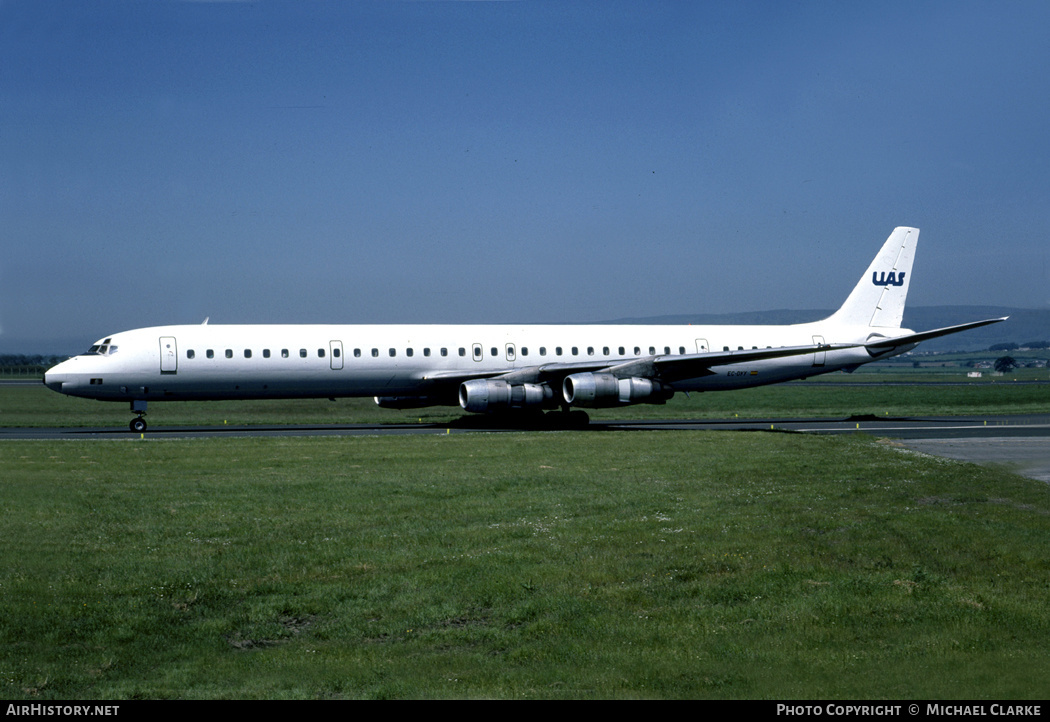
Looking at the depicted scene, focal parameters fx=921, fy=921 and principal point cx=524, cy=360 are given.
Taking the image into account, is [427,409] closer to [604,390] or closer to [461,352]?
[461,352]

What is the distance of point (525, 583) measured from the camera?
11859 millimetres

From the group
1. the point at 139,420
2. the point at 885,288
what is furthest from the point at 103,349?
the point at 885,288

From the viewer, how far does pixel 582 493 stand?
1923 centimetres

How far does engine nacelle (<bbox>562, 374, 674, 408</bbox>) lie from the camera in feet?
119

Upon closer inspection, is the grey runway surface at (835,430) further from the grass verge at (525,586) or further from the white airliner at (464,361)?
the grass verge at (525,586)

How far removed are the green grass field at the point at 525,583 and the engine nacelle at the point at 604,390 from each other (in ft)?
43.5

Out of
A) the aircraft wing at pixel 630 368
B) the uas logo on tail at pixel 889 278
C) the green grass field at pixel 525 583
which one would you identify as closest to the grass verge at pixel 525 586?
the green grass field at pixel 525 583

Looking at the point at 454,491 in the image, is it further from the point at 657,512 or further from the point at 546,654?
the point at 546,654

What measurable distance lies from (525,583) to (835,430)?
1100 inches

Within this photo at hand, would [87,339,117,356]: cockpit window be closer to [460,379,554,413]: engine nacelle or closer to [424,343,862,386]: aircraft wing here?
[424,343,862,386]: aircraft wing

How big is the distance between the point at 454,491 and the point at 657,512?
4.62 m

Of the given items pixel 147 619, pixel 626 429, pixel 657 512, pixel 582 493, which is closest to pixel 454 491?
pixel 582 493

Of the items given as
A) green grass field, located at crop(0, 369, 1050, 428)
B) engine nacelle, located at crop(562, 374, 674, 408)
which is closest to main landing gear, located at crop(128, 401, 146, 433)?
green grass field, located at crop(0, 369, 1050, 428)
